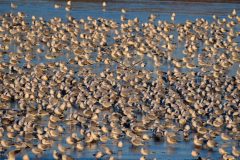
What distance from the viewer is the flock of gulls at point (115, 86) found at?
20984mm

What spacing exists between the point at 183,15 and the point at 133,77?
15837 millimetres

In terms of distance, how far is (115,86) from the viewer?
25.7 m

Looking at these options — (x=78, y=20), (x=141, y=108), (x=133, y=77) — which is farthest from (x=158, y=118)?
(x=78, y=20)

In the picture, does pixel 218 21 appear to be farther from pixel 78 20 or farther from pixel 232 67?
pixel 232 67

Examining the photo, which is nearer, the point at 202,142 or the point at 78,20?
the point at 202,142

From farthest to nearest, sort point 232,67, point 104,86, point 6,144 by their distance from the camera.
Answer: point 232,67
point 104,86
point 6,144

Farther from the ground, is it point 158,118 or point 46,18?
point 46,18

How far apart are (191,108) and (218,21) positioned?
15107mm

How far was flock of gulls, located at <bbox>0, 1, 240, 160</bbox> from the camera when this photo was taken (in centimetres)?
2098

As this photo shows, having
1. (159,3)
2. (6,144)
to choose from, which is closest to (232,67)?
(6,144)

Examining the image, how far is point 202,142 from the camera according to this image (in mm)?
21016

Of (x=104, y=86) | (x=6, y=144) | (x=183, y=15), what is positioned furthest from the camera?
(x=183, y=15)

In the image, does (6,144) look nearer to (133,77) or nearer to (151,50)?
(133,77)

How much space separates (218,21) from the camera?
126 ft
